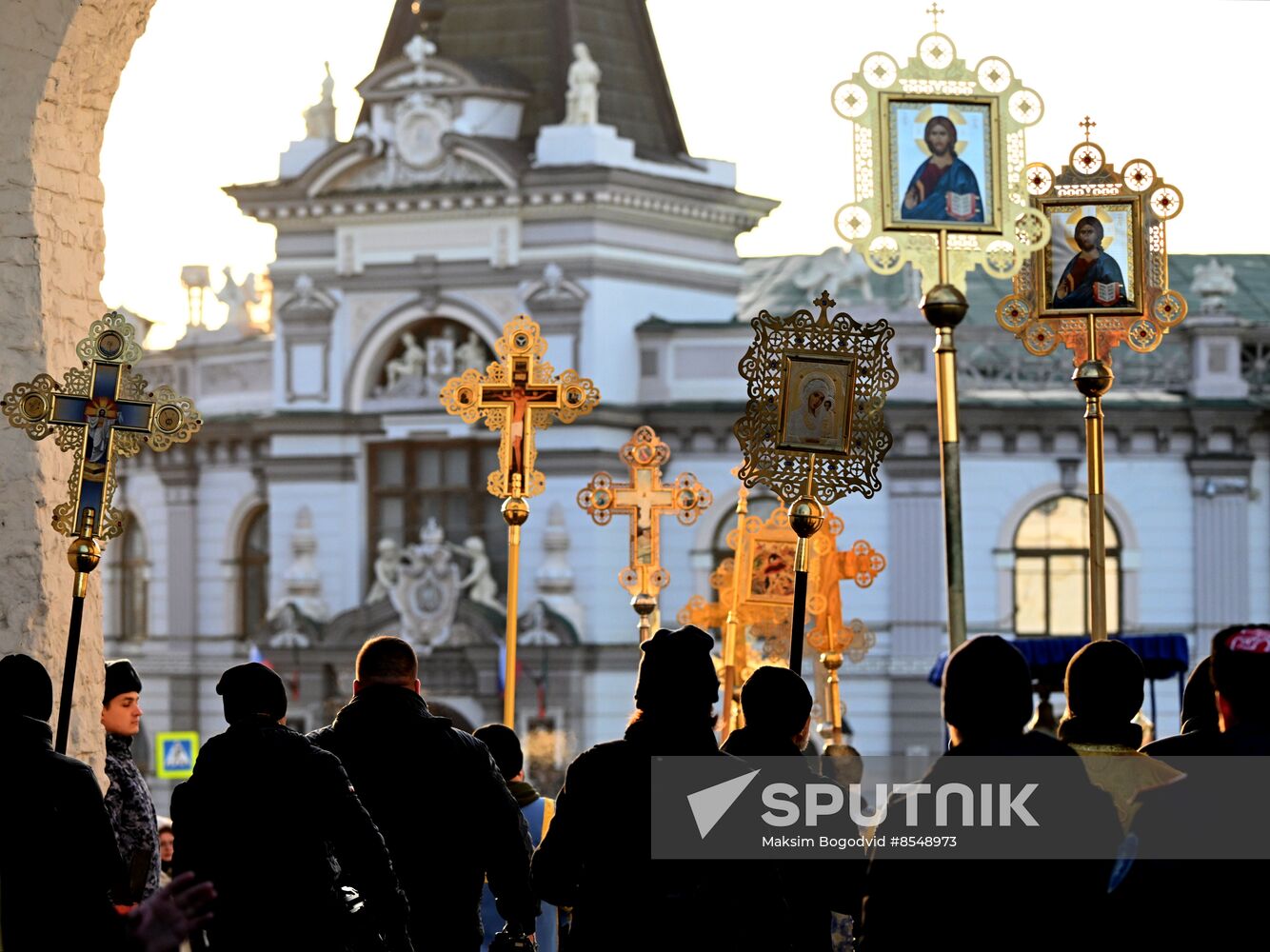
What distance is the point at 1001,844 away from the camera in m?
5.99

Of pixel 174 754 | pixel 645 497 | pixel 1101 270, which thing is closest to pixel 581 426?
pixel 174 754

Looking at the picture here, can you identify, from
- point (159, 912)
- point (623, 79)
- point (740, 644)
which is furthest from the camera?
point (623, 79)

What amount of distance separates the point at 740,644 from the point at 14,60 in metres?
7.59

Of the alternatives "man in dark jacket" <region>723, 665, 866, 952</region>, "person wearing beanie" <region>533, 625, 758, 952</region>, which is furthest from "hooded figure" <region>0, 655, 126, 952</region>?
"man in dark jacket" <region>723, 665, 866, 952</region>

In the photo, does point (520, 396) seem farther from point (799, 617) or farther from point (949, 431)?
point (949, 431)

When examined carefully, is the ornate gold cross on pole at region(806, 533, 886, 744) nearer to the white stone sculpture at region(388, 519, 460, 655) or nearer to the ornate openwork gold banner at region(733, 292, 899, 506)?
the ornate openwork gold banner at region(733, 292, 899, 506)

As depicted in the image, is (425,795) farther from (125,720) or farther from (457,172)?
(457,172)

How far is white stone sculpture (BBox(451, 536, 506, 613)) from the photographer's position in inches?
1236

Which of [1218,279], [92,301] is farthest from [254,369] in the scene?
[92,301]

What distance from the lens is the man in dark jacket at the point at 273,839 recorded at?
24.6 ft

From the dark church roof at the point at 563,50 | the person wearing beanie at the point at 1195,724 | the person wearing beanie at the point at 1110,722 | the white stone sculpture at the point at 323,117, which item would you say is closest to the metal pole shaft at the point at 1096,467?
the person wearing beanie at the point at 1195,724

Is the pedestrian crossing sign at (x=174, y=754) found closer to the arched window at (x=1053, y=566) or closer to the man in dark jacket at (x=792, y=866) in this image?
the arched window at (x=1053, y=566)

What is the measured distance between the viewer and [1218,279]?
31.6 meters

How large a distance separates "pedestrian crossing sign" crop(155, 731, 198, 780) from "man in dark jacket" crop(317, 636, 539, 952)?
2079cm
